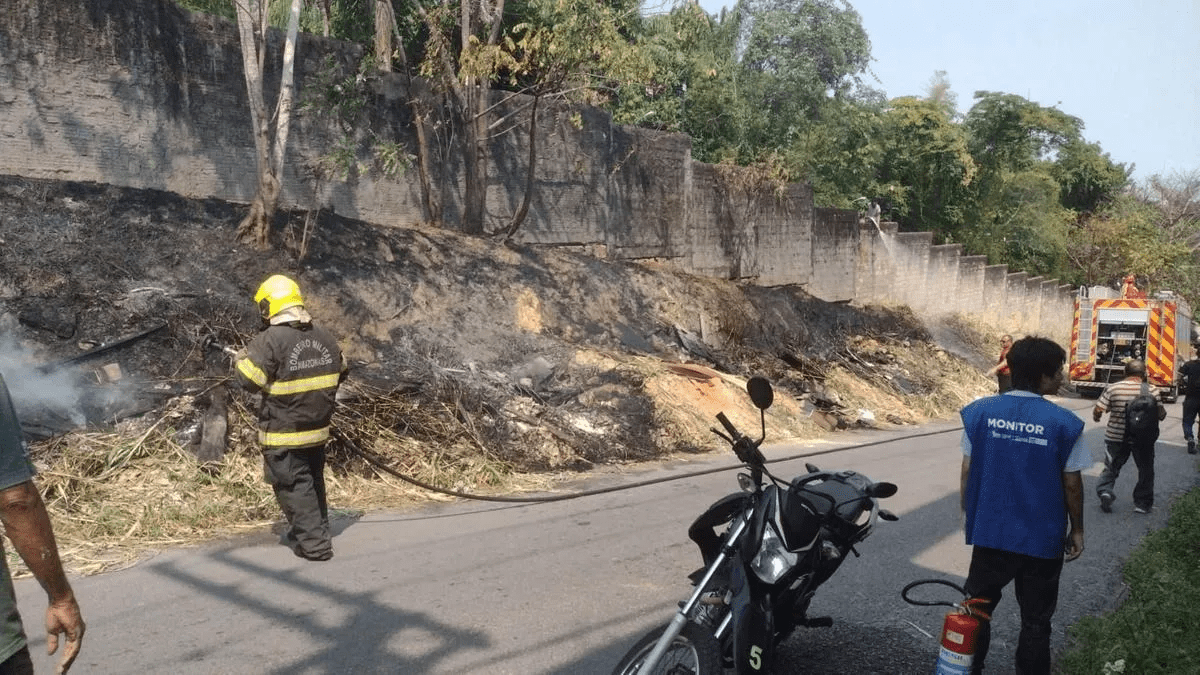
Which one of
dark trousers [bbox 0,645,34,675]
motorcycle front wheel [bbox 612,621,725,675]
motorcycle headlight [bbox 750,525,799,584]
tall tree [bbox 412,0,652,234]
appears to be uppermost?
tall tree [bbox 412,0,652,234]

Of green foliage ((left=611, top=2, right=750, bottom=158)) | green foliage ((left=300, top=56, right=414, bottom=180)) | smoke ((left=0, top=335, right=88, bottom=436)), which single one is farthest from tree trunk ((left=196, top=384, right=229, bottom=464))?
green foliage ((left=611, top=2, right=750, bottom=158))

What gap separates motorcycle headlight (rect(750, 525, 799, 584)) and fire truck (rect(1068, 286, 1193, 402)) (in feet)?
79.4

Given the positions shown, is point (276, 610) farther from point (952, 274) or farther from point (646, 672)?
point (952, 274)

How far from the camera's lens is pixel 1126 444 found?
1014 cm

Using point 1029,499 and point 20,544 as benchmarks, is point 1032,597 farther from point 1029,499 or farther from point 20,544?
point 20,544

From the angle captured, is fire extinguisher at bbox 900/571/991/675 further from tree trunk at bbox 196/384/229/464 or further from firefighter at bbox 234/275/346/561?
tree trunk at bbox 196/384/229/464

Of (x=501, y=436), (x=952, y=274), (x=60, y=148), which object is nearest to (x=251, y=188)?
(x=60, y=148)

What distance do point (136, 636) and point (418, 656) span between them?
150cm

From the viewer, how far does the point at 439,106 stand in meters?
15.6

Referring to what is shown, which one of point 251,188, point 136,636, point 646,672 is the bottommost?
point 136,636

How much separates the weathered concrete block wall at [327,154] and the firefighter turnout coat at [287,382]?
5.68m

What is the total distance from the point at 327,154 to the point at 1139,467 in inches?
403

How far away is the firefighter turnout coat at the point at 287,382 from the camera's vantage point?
6812 millimetres

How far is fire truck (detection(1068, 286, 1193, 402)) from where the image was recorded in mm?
25547
